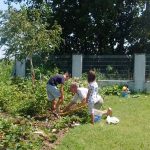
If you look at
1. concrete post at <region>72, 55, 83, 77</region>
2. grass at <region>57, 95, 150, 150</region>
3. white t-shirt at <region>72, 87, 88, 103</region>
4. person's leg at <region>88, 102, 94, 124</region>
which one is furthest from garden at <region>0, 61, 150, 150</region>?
concrete post at <region>72, 55, 83, 77</region>

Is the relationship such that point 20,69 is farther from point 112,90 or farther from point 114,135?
point 114,135

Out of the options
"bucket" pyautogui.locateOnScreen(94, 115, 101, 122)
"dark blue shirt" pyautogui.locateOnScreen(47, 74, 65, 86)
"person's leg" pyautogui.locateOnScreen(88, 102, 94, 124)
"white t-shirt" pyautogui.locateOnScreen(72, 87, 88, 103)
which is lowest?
"bucket" pyautogui.locateOnScreen(94, 115, 101, 122)

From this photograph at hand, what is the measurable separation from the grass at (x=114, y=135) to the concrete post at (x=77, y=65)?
10032 millimetres

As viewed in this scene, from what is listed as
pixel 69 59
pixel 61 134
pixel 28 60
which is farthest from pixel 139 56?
pixel 61 134

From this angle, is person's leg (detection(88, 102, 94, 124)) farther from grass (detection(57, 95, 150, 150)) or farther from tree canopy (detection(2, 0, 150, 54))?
tree canopy (detection(2, 0, 150, 54))

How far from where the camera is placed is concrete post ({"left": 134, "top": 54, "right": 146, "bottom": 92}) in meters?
23.6

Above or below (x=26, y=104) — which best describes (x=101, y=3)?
above

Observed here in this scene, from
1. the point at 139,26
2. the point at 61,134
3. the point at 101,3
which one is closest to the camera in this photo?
the point at 61,134

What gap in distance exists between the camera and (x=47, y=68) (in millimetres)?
→ 25500

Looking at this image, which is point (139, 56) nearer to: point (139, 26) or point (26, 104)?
point (139, 26)

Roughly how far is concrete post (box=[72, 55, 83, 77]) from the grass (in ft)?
32.9

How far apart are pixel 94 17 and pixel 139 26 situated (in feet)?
9.42

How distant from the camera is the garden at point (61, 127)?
33.9 feet

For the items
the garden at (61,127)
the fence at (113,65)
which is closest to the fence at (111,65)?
the fence at (113,65)
